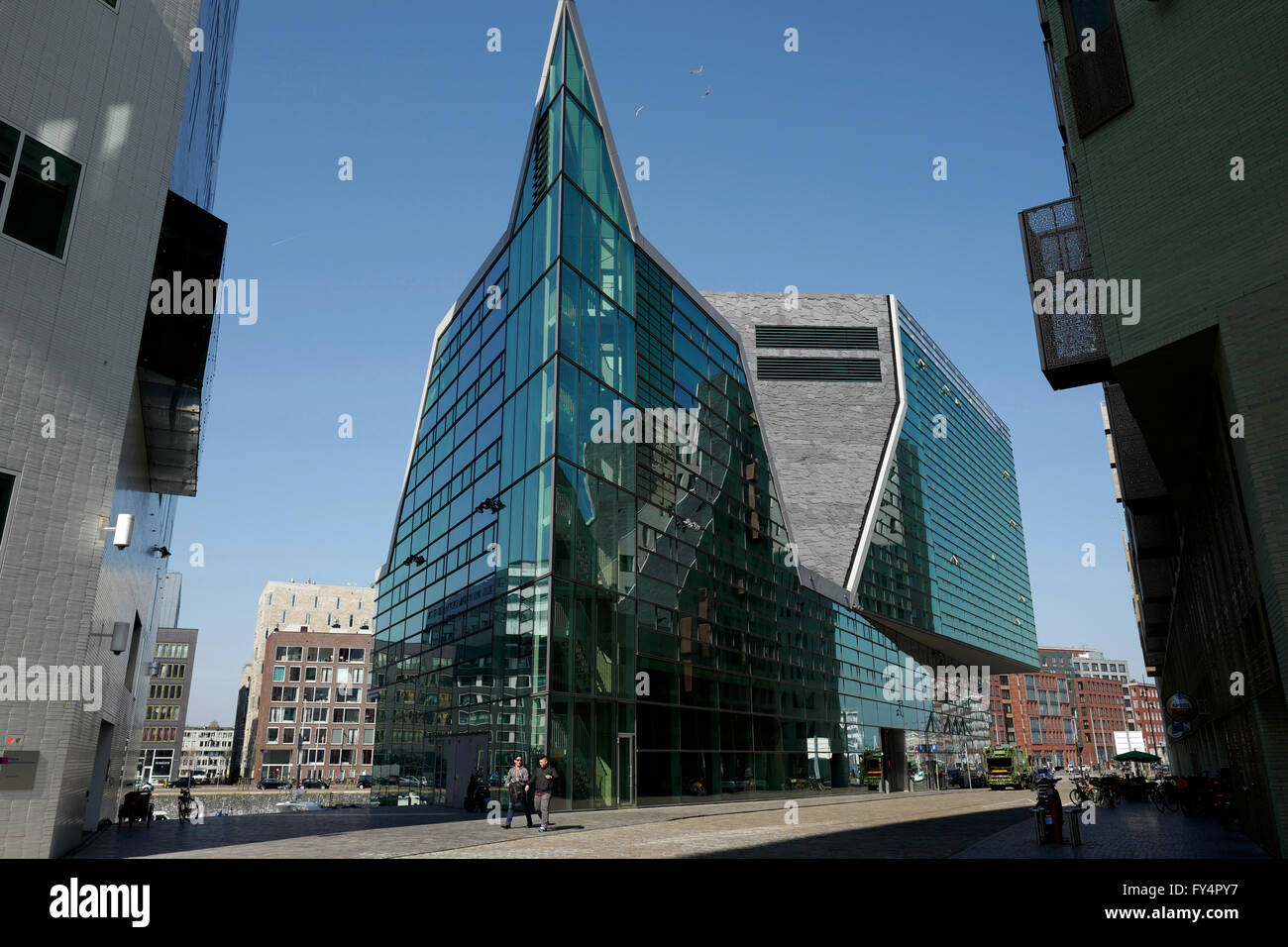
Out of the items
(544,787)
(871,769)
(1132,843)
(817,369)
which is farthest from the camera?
(817,369)

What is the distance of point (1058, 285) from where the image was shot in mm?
14969

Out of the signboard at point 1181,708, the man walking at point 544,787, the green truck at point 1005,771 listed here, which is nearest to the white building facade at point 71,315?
the man walking at point 544,787

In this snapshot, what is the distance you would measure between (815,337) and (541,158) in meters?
42.9

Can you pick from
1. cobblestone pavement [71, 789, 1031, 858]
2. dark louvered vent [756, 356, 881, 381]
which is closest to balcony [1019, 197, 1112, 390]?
cobblestone pavement [71, 789, 1031, 858]

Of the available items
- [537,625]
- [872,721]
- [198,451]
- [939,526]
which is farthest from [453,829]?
[939,526]

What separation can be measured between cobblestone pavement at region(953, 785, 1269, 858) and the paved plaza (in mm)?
26

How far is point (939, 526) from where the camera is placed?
73812 millimetres

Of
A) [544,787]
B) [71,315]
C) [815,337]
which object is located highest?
[815,337]

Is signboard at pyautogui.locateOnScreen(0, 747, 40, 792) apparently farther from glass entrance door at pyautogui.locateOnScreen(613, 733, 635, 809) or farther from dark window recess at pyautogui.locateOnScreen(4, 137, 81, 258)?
glass entrance door at pyautogui.locateOnScreen(613, 733, 635, 809)

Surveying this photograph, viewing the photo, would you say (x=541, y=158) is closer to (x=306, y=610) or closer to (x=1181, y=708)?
(x=1181, y=708)

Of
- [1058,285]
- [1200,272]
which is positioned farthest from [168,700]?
[1200,272]

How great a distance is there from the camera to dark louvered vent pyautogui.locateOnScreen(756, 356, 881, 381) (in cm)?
7106

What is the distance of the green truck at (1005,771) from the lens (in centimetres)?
5772
